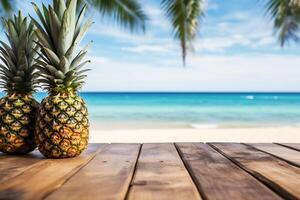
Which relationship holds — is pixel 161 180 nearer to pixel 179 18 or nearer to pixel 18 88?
pixel 18 88

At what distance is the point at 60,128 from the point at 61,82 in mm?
225

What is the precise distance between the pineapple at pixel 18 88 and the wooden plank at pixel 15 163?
0.25ft

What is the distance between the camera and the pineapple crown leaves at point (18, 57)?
64.8 inches

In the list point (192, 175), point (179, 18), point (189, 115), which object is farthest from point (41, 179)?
point (189, 115)

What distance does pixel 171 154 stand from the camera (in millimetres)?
1514

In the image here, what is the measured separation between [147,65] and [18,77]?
40.7m

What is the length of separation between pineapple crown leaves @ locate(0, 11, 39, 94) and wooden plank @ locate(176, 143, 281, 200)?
0.84 metres

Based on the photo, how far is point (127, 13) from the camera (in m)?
5.41

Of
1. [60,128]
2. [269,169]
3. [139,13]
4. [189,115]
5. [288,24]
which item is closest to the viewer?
[269,169]

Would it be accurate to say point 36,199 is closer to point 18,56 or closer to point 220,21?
point 18,56

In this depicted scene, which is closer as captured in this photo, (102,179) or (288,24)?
(102,179)

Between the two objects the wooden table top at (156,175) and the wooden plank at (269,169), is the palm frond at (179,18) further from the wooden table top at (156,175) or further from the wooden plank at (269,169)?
the wooden table top at (156,175)

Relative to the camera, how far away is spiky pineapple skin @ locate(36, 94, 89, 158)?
146 cm

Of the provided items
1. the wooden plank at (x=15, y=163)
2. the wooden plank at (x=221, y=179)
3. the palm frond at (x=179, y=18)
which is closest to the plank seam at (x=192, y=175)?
the wooden plank at (x=221, y=179)
